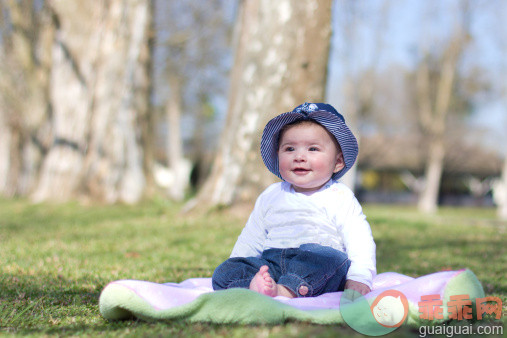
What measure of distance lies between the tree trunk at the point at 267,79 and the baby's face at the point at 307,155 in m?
4.06

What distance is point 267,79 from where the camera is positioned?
7516mm

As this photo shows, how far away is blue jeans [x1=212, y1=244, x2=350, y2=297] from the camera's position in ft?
9.61

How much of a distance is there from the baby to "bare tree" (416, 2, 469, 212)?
25.1 m

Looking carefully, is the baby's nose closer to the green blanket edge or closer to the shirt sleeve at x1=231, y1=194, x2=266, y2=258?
the shirt sleeve at x1=231, y1=194, x2=266, y2=258

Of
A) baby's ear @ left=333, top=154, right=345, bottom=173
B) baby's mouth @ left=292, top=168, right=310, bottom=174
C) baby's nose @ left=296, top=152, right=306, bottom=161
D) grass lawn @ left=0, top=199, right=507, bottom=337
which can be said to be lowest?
grass lawn @ left=0, top=199, right=507, bottom=337

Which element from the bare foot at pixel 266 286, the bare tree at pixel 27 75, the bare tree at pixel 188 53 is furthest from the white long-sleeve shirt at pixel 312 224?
the bare tree at pixel 188 53

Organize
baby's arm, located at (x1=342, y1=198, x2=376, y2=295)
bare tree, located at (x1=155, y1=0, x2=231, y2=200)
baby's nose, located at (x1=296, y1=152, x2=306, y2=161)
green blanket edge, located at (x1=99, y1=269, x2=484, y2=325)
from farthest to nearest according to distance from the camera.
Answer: bare tree, located at (x1=155, y1=0, x2=231, y2=200), baby's nose, located at (x1=296, y1=152, x2=306, y2=161), baby's arm, located at (x1=342, y1=198, x2=376, y2=295), green blanket edge, located at (x1=99, y1=269, x2=484, y2=325)

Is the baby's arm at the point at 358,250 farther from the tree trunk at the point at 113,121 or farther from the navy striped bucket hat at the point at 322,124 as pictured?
the tree trunk at the point at 113,121

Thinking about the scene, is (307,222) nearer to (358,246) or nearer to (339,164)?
(358,246)

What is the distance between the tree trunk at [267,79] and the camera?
7.34 metres

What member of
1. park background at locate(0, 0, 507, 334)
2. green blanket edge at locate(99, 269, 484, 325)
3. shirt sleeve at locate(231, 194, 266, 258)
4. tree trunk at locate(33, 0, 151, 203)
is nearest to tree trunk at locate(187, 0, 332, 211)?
park background at locate(0, 0, 507, 334)

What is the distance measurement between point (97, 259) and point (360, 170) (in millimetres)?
39409

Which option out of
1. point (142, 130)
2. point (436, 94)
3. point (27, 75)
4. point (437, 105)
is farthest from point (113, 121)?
A: point (436, 94)

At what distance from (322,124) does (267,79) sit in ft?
14.3
